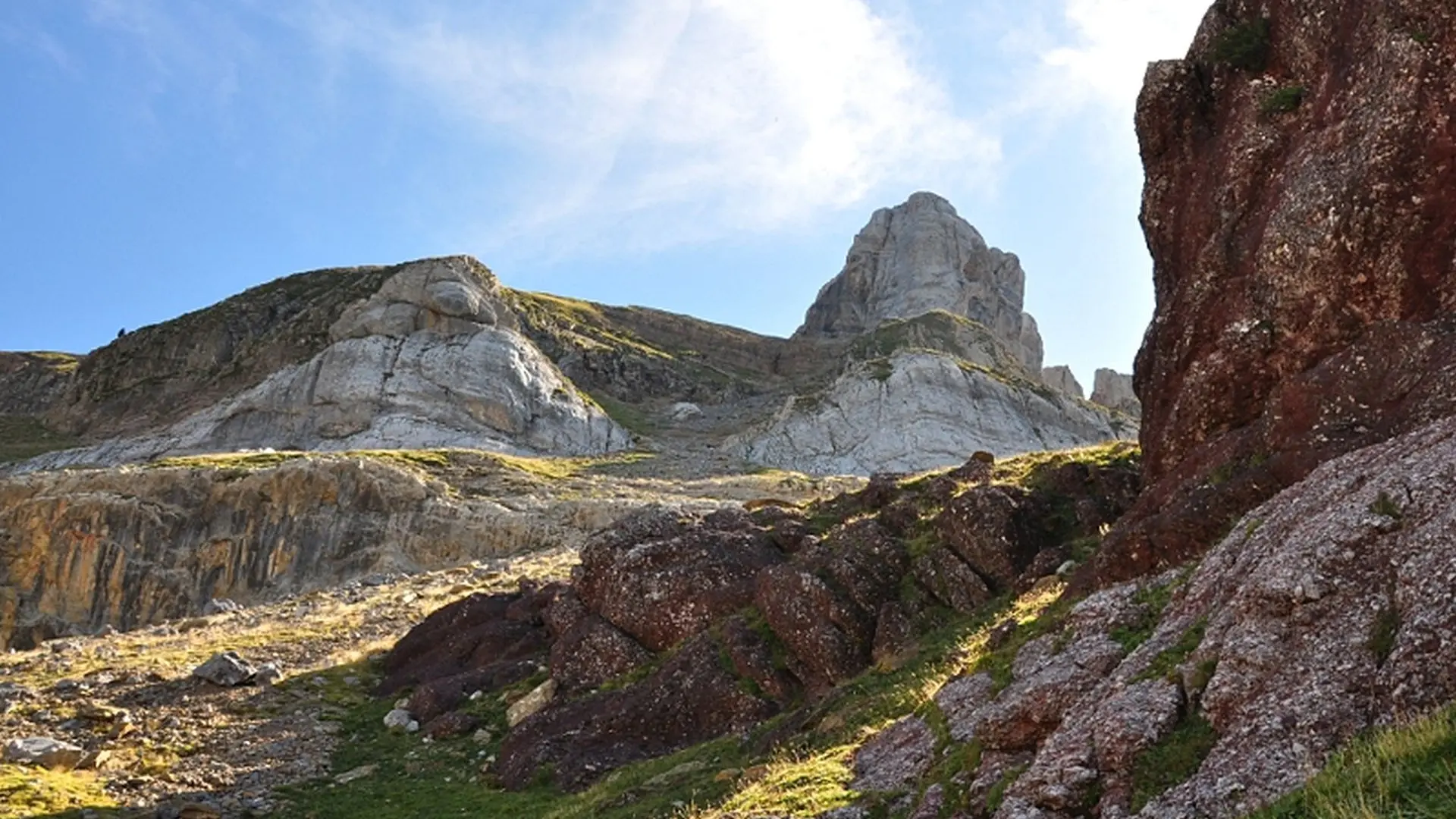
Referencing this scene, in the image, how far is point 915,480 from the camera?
27.8 m

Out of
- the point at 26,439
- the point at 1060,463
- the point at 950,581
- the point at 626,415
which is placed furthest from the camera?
the point at 626,415

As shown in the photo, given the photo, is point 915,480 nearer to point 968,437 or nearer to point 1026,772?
point 1026,772

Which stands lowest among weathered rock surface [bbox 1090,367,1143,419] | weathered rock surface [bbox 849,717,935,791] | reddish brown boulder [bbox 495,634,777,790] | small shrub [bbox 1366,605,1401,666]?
reddish brown boulder [bbox 495,634,777,790]

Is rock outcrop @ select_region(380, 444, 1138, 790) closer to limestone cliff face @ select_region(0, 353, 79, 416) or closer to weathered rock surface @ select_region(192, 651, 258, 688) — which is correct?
weathered rock surface @ select_region(192, 651, 258, 688)

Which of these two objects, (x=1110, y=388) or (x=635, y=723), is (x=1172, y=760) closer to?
(x=635, y=723)

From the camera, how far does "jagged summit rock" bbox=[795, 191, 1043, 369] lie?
17588 cm

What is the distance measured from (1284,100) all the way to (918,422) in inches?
Answer: 2866

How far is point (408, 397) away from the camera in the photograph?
282 feet

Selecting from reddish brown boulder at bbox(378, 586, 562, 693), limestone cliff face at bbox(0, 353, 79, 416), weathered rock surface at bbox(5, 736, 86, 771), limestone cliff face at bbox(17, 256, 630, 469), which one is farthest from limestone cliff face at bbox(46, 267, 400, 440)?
weathered rock surface at bbox(5, 736, 86, 771)

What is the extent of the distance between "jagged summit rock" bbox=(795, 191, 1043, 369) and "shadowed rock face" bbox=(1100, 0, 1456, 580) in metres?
153

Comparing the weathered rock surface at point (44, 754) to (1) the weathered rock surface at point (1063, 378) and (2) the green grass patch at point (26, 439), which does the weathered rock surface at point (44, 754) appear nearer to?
(2) the green grass patch at point (26, 439)

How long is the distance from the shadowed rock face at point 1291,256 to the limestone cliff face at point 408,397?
222 ft

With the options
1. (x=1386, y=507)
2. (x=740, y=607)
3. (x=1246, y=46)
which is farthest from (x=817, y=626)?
(x=1246, y=46)

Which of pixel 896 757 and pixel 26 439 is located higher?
pixel 26 439
